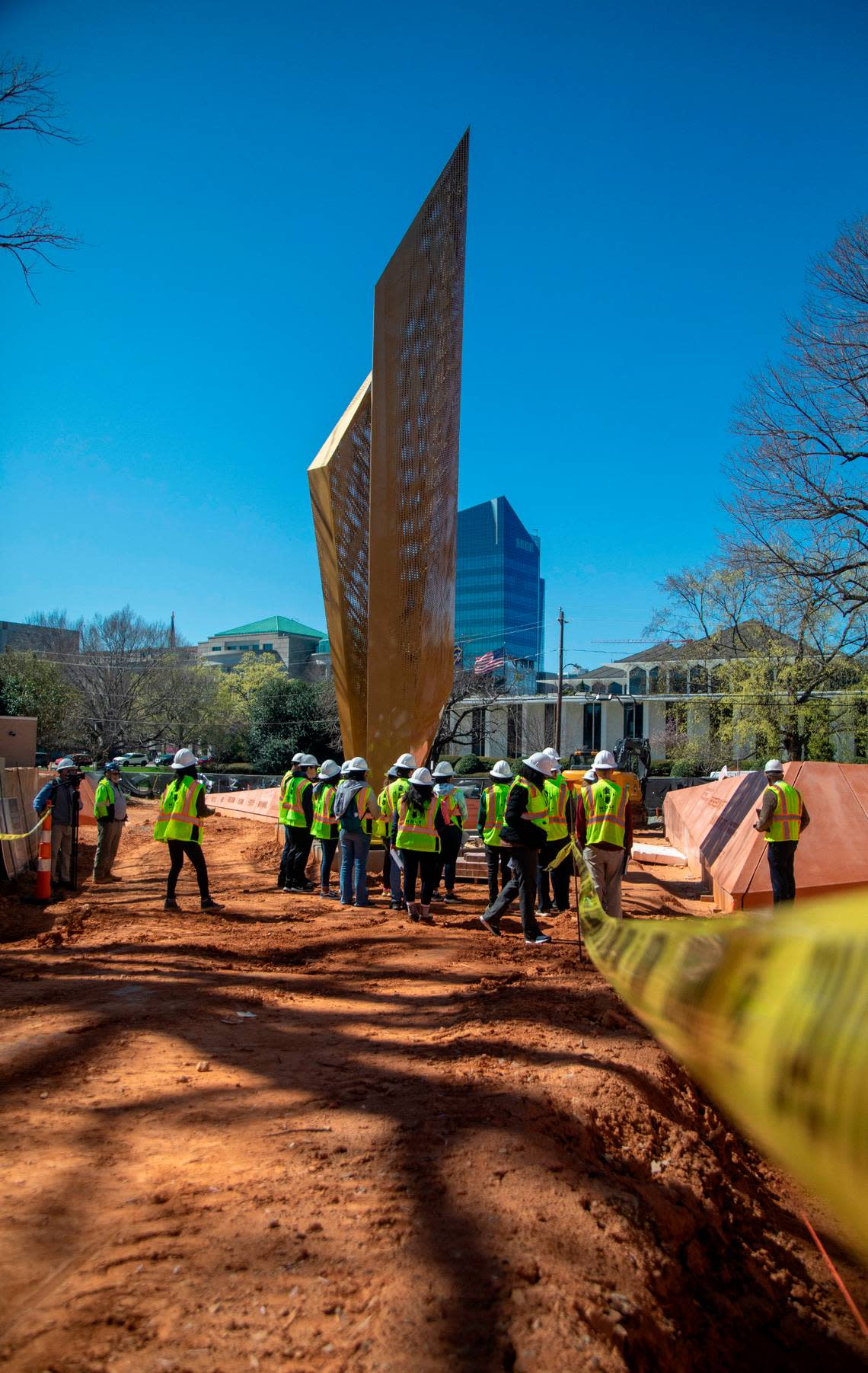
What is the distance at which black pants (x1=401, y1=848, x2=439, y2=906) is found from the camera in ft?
32.6

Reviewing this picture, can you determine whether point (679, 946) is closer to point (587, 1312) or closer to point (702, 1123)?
point (587, 1312)

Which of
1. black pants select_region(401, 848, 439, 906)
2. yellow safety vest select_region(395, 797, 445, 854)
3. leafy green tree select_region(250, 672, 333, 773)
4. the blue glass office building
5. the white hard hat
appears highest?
the blue glass office building

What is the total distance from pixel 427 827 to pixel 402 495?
5.79 m

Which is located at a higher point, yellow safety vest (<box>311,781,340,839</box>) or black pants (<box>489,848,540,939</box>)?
yellow safety vest (<box>311,781,340,839</box>)

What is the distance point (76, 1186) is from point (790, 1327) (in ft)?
8.57

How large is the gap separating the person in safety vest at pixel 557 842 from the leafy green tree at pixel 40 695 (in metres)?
37.9

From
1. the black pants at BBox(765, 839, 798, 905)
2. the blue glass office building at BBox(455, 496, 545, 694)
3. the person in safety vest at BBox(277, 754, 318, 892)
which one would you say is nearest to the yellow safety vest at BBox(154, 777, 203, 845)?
the person in safety vest at BBox(277, 754, 318, 892)

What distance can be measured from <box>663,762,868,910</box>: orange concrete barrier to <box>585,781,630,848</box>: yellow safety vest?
2.69 m

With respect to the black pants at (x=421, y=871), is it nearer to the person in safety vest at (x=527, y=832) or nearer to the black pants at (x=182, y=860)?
the person in safety vest at (x=527, y=832)

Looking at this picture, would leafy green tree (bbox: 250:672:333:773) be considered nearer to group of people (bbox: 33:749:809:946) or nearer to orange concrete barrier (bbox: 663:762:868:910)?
group of people (bbox: 33:749:809:946)

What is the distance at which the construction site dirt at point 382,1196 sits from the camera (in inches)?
93.8

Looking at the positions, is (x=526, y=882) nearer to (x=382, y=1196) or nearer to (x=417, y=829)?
(x=417, y=829)

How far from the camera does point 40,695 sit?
43.6m

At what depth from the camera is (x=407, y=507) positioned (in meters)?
13.3
